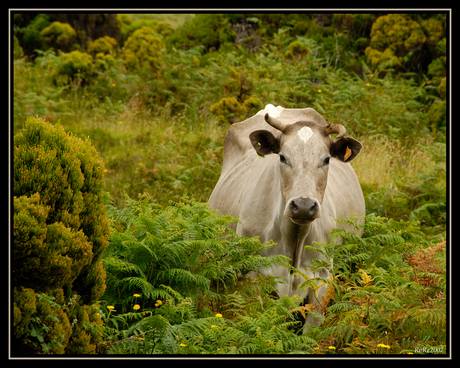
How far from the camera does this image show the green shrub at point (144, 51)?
14844mm

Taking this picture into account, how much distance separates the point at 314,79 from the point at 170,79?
164 inches

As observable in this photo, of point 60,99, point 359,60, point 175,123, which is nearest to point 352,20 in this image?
point 359,60

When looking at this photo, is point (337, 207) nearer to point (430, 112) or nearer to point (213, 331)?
point (213, 331)

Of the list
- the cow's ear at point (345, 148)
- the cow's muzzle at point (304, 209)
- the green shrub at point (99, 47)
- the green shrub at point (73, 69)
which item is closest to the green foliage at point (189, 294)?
the cow's muzzle at point (304, 209)

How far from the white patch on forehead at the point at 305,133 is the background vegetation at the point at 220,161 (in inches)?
47.9

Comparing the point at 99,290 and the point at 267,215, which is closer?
the point at 99,290

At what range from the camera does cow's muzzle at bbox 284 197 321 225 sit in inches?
191

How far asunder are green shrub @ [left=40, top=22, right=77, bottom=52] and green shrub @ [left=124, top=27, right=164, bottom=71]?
2313 millimetres

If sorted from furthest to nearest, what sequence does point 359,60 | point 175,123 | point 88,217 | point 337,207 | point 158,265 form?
point 359,60
point 175,123
point 337,207
point 158,265
point 88,217

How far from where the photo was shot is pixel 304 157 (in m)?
5.25

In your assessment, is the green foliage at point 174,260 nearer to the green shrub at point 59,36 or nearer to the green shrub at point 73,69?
the green shrub at point 73,69

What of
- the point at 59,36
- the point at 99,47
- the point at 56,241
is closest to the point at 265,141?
the point at 56,241

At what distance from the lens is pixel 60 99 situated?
13320 mm

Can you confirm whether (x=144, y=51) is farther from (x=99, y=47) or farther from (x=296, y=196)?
(x=296, y=196)
